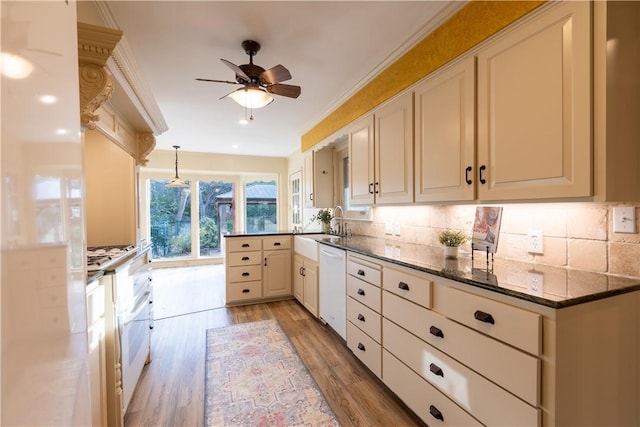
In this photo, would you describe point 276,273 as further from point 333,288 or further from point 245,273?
point 333,288

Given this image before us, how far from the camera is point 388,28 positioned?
6.42ft

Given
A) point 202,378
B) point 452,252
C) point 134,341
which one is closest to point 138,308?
point 134,341

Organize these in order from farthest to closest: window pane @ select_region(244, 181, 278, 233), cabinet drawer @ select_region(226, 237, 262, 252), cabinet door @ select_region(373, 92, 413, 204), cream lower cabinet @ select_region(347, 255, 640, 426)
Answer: window pane @ select_region(244, 181, 278, 233), cabinet drawer @ select_region(226, 237, 262, 252), cabinet door @ select_region(373, 92, 413, 204), cream lower cabinet @ select_region(347, 255, 640, 426)

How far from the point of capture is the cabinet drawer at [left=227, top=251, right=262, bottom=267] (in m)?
3.71

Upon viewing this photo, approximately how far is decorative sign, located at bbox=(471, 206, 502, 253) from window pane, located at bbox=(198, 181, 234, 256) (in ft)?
19.1

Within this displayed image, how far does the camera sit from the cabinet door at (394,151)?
211 centimetres

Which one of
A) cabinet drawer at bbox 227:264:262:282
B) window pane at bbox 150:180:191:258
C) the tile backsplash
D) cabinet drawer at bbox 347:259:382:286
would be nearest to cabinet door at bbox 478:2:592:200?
the tile backsplash

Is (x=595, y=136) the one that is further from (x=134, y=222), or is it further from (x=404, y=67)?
(x=134, y=222)

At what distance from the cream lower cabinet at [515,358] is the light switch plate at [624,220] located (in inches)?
11.4

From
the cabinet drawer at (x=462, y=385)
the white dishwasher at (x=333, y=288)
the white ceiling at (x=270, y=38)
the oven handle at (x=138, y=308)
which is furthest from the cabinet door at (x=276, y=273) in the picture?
the cabinet drawer at (x=462, y=385)

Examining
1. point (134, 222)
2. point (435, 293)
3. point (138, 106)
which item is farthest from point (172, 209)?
point (435, 293)

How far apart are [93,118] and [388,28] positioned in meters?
1.90

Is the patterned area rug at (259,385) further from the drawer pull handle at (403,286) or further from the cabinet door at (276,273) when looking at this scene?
the cabinet door at (276,273)

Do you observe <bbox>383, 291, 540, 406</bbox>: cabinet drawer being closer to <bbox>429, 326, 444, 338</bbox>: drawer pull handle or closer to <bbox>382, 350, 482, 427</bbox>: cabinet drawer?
<bbox>429, 326, 444, 338</bbox>: drawer pull handle
